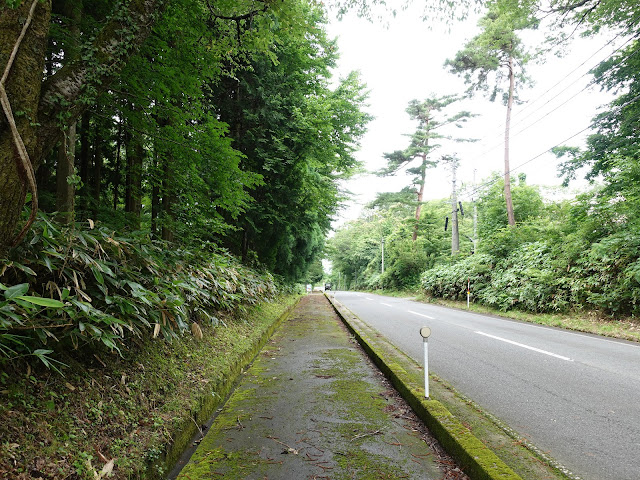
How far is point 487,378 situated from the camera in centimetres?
462

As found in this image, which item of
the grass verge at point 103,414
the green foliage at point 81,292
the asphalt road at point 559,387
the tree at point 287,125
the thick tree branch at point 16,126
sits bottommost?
the asphalt road at point 559,387

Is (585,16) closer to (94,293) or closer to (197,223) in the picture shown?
(197,223)

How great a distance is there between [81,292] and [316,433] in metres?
2.18

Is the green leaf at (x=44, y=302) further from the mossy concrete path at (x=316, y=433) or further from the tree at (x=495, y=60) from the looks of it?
the tree at (x=495, y=60)

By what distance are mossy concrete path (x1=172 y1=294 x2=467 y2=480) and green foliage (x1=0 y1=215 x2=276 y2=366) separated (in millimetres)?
1087

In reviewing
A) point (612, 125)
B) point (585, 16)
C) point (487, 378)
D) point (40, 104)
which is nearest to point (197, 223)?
point (40, 104)

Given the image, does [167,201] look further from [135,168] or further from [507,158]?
[507,158]

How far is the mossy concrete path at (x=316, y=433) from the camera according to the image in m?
2.37

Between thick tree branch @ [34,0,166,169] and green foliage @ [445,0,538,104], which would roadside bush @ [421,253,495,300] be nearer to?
green foliage @ [445,0,538,104]

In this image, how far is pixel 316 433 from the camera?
9.62 ft

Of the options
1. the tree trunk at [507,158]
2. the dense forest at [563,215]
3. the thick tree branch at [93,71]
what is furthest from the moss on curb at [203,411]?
the tree trunk at [507,158]

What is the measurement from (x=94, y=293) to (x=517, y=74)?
2155 centimetres

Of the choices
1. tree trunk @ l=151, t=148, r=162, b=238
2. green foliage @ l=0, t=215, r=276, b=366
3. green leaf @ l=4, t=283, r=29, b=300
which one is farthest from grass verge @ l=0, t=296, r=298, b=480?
tree trunk @ l=151, t=148, r=162, b=238

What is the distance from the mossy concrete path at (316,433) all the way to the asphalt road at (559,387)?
1.02 m
